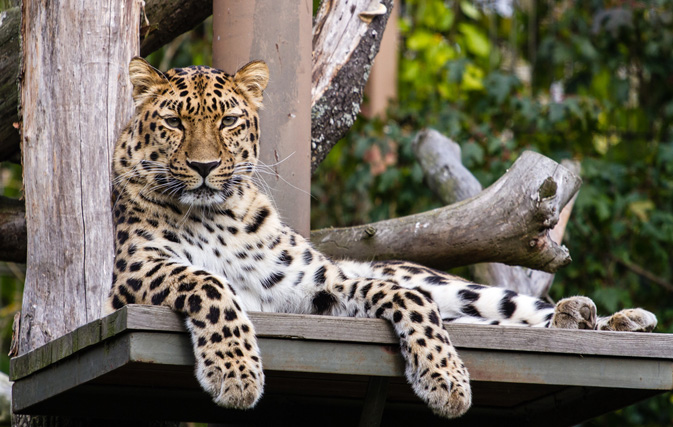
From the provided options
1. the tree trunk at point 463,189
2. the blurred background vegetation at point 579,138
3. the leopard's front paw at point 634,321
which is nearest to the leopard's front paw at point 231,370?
the leopard's front paw at point 634,321

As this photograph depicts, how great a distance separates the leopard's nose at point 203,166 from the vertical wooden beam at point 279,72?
1.00 meters

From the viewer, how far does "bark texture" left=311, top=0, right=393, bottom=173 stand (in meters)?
5.66

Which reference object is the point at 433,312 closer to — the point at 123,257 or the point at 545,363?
the point at 545,363

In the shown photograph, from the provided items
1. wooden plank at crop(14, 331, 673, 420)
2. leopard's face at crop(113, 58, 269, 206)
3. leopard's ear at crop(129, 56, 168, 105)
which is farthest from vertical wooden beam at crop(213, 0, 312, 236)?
wooden plank at crop(14, 331, 673, 420)

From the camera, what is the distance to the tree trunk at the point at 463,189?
6324 mm

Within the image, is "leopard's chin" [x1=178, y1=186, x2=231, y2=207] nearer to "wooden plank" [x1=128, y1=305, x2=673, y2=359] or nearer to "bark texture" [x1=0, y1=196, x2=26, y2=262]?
"wooden plank" [x1=128, y1=305, x2=673, y2=359]

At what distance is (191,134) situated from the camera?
4039 mm

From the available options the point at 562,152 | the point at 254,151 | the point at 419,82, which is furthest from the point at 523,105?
the point at 254,151

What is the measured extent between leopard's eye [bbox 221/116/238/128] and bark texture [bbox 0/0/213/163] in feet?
3.87

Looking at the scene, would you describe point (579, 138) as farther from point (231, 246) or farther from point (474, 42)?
point (231, 246)

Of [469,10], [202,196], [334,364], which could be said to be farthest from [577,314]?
[469,10]

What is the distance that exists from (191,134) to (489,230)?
192cm

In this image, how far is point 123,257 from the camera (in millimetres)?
3971

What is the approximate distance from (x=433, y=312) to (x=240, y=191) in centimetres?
119
